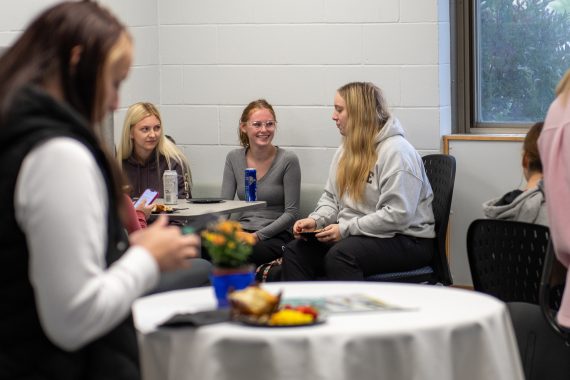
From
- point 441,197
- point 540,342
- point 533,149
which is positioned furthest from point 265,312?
point 441,197

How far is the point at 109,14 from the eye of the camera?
5.59 ft

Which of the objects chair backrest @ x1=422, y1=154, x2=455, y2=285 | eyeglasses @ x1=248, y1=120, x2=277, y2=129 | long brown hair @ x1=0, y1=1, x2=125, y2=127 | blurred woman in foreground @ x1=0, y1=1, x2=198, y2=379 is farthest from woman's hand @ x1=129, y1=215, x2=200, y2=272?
eyeglasses @ x1=248, y1=120, x2=277, y2=129

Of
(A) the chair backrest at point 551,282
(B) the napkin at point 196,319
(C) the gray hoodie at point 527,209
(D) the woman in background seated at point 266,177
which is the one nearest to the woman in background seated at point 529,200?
(C) the gray hoodie at point 527,209

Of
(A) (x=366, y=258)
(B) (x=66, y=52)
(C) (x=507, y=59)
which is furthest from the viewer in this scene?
(C) (x=507, y=59)

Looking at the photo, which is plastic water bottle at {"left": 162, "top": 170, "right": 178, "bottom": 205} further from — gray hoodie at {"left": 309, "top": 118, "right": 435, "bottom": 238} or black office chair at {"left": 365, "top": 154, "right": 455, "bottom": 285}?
black office chair at {"left": 365, "top": 154, "right": 455, "bottom": 285}

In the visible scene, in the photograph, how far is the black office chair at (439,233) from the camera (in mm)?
4387

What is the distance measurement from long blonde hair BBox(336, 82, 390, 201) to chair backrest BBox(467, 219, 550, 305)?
53.0 inches

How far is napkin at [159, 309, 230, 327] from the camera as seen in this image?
206 cm

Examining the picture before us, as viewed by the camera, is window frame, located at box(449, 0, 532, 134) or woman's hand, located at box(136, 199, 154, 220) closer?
woman's hand, located at box(136, 199, 154, 220)

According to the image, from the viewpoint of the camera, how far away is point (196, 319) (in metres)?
2.07

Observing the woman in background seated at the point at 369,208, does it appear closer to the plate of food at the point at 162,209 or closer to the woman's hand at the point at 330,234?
→ the woman's hand at the point at 330,234

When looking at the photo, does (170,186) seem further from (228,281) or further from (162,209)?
(228,281)

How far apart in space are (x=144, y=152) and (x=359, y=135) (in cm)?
124

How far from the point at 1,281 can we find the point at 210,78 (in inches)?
168
